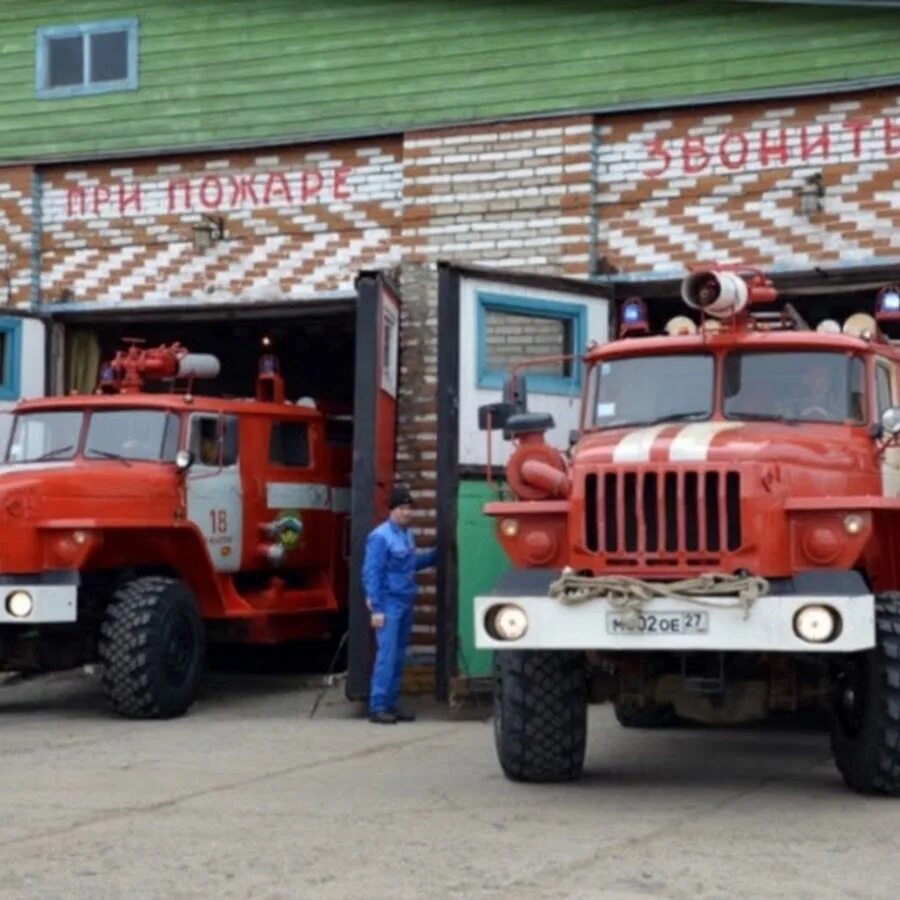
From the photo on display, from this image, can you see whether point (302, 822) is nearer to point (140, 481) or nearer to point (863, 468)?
point (863, 468)

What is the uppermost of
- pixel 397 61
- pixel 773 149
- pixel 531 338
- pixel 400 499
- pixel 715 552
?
pixel 397 61

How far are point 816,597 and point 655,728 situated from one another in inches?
151

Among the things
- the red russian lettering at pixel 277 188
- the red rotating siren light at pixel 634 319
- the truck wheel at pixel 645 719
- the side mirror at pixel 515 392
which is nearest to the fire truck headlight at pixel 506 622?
the side mirror at pixel 515 392

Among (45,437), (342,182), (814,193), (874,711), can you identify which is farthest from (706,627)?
(342,182)

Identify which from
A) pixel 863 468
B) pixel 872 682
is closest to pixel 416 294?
pixel 863 468

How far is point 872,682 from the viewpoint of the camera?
9266 mm

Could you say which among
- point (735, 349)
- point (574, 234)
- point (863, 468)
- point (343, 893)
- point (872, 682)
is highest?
point (574, 234)

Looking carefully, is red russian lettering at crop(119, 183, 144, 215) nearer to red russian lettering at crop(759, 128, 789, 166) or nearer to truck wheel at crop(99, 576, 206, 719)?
truck wheel at crop(99, 576, 206, 719)

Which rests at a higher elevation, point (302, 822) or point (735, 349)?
point (735, 349)

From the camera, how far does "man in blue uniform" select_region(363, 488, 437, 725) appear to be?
43.0 feet

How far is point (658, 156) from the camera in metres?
14.9

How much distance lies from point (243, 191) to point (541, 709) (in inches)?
310

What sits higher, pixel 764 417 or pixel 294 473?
pixel 764 417

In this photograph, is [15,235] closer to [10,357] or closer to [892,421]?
[10,357]
